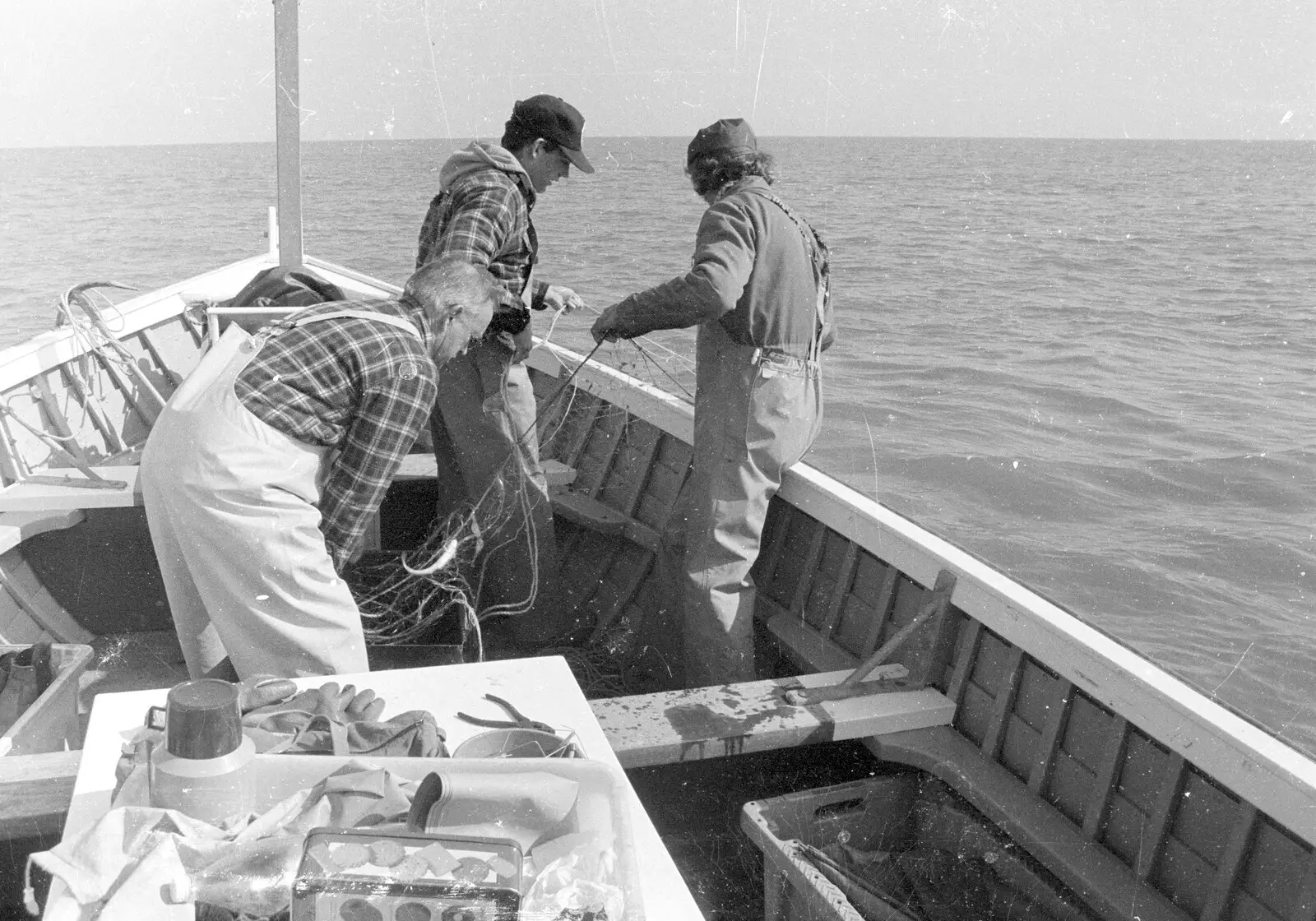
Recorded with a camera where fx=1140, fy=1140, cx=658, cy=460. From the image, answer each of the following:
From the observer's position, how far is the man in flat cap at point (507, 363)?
4020 mm

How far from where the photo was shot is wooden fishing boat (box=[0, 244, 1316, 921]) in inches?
96.4

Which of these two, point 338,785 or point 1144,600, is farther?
point 1144,600

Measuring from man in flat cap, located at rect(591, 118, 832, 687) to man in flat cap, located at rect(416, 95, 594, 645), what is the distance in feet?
1.58

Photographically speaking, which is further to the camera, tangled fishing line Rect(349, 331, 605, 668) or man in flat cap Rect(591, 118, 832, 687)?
tangled fishing line Rect(349, 331, 605, 668)

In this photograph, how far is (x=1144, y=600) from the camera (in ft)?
32.9

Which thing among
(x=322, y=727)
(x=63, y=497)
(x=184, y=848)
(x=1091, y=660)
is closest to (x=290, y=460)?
(x=322, y=727)

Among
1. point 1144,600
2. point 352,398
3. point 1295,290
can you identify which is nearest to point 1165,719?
point 352,398

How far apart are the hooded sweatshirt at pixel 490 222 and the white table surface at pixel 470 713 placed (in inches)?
72.7

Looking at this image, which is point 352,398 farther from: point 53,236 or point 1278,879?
point 53,236

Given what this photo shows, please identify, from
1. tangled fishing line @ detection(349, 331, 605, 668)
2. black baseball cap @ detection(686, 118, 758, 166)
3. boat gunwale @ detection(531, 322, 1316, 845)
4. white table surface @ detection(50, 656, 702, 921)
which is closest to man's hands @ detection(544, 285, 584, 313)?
tangled fishing line @ detection(349, 331, 605, 668)

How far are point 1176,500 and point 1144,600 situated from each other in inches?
106

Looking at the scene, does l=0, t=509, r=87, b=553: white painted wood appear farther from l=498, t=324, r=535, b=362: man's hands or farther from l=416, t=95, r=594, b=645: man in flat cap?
l=498, t=324, r=535, b=362: man's hands

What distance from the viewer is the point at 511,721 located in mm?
2090

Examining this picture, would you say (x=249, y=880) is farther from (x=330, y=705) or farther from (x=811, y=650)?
(x=811, y=650)
